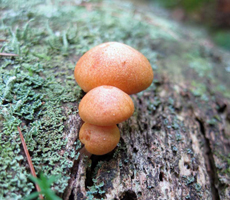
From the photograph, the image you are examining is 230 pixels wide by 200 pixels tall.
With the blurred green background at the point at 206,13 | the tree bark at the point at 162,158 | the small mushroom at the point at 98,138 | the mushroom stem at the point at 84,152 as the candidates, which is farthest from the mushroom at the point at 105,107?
the blurred green background at the point at 206,13

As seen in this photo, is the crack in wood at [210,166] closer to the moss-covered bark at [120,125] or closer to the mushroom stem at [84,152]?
the moss-covered bark at [120,125]

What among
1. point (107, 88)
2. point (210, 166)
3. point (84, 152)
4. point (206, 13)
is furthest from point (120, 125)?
point (206, 13)

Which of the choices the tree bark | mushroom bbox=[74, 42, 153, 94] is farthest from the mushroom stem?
mushroom bbox=[74, 42, 153, 94]

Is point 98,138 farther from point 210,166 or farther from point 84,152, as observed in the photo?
point 210,166

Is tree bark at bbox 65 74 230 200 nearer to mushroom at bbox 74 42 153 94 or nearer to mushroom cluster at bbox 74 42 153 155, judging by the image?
mushroom cluster at bbox 74 42 153 155

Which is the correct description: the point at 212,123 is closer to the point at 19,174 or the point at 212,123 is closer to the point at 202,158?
the point at 202,158

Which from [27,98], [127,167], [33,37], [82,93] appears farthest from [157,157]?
[33,37]

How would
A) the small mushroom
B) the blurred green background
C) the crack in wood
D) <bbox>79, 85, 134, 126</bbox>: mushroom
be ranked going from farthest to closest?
the blurred green background → the crack in wood → the small mushroom → <bbox>79, 85, 134, 126</bbox>: mushroom
